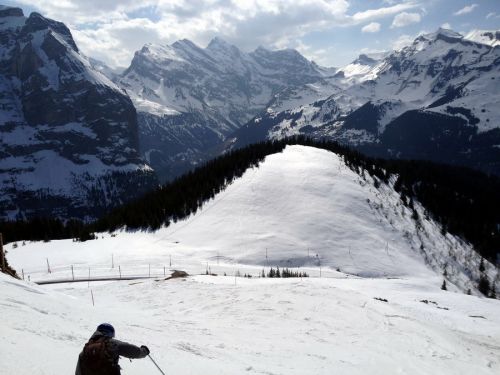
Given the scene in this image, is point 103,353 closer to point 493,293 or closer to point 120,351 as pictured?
point 120,351

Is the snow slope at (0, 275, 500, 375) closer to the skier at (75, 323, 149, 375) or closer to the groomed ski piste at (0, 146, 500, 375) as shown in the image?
the groomed ski piste at (0, 146, 500, 375)

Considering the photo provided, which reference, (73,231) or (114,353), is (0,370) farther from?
(73,231)

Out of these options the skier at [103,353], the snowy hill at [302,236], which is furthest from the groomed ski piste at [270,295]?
the skier at [103,353]

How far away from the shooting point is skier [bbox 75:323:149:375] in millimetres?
9477

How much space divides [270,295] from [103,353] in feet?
68.9

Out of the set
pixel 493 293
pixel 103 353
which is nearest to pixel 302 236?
pixel 493 293

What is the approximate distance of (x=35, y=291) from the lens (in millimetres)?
19312

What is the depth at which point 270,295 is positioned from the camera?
2972 centimetres

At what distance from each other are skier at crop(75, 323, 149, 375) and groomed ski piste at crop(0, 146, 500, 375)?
1.51m

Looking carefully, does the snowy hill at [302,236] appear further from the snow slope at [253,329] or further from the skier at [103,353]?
the skier at [103,353]

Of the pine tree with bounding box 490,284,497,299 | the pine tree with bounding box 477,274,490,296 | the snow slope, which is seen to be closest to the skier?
the snow slope

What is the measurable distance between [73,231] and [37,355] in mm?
90678

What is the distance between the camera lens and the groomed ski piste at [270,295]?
15477 millimetres

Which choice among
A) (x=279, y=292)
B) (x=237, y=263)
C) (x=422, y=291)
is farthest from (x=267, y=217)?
(x=279, y=292)
